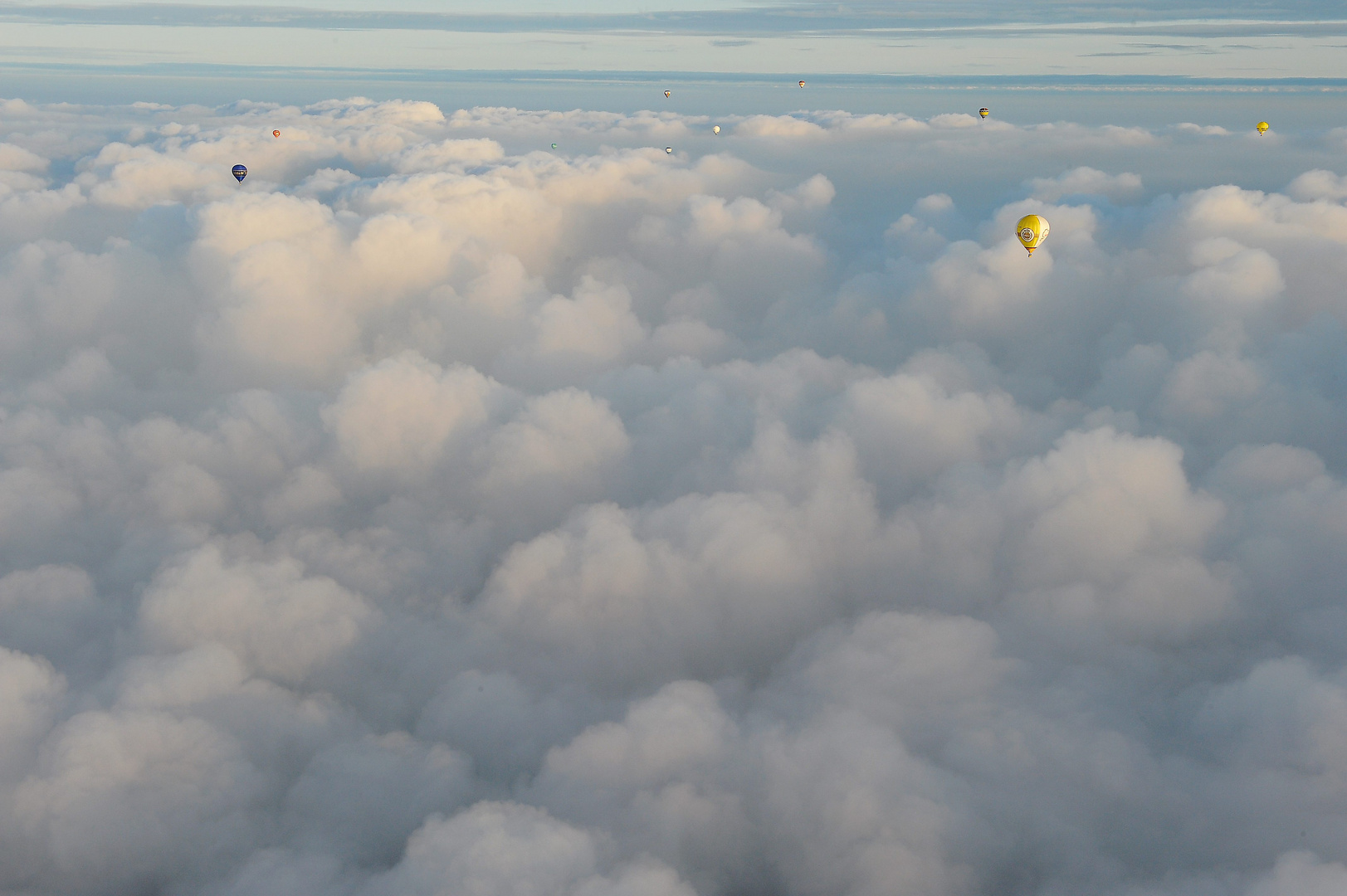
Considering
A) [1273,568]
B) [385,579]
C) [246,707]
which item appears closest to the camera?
[246,707]

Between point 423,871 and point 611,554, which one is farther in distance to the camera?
point 611,554

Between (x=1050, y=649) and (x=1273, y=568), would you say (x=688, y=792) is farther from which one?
(x=1273, y=568)

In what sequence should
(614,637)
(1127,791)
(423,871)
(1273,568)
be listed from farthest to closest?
(614,637)
(1273,568)
(1127,791)
(423,871)

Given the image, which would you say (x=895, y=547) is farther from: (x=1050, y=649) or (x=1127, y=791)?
(x=1127, y=791)

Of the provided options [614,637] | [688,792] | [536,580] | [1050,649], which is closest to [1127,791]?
[1050,649]

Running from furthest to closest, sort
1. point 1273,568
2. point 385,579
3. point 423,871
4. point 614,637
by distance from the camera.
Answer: point 385,579 < point 614,637 < point 1273,568 < point 423,871

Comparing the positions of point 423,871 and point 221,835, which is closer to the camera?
point 423,871

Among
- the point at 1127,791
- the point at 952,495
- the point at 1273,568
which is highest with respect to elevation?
the point at 952,495

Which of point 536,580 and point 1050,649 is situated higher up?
point 536,580

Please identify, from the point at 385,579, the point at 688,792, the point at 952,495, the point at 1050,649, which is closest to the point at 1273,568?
the point at 1050,649
